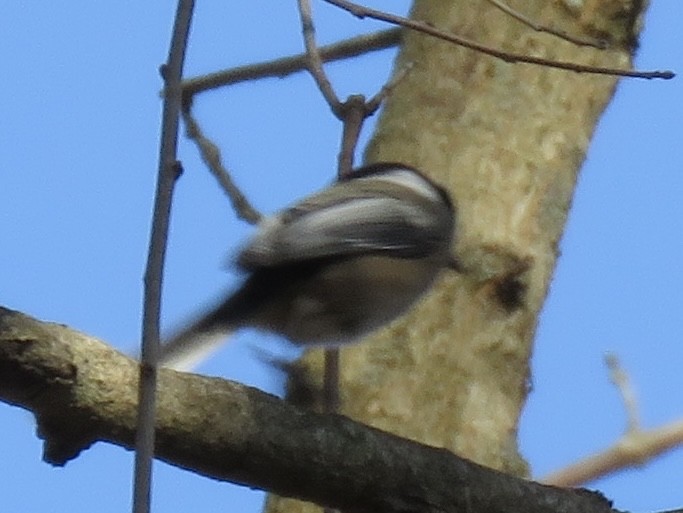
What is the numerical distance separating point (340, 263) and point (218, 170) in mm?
357

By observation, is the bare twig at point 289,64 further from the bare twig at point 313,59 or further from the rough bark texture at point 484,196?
the bare twig at point 313,59

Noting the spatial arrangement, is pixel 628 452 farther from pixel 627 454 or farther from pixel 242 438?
pixel 242 438

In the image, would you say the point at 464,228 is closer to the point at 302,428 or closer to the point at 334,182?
the point at 334,182

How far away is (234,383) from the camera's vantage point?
49.5 inches

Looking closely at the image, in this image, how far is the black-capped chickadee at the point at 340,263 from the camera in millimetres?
1625

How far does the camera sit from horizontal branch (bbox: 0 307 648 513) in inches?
44.2

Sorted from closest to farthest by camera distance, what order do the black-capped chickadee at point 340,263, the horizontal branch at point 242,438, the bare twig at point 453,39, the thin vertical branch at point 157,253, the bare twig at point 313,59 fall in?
the thin vertical branch at point 157,253, the horizontal branch at point 242,438, the bare twig at point 453,39, the bare twig at point 313,59, the black-capped chickadee at point 340,263

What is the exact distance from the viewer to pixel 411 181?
1988 millimetres

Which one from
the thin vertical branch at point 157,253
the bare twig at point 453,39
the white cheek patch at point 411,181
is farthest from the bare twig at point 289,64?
the thin vertical branch at point 157,253

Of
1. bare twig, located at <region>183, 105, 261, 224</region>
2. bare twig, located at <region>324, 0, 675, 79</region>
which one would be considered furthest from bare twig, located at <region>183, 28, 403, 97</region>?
bare twig, located at <region>324, 0, 675, 79</region>

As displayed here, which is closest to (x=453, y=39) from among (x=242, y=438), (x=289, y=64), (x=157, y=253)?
(x=242, y=438)

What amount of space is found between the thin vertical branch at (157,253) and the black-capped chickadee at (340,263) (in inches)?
24.6

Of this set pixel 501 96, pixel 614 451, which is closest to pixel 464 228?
pixel 501 96

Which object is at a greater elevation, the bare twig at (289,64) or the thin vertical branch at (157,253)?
the bare twig at (289,64)
